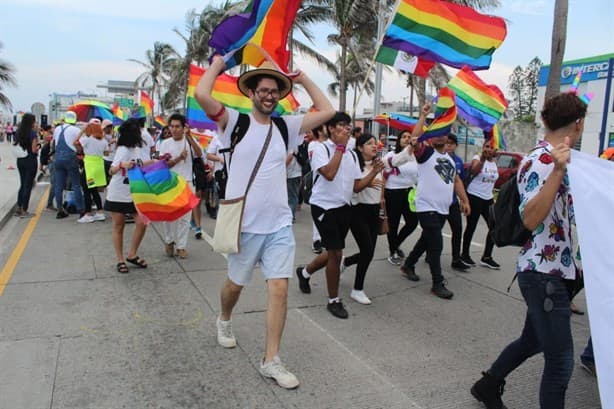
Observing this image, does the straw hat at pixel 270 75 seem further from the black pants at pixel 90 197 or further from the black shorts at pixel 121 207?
the black pants at pixel 90 197

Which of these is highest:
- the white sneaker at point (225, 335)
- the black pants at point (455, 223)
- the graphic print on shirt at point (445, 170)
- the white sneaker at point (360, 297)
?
the graphic print on shirt at point (445, 170)

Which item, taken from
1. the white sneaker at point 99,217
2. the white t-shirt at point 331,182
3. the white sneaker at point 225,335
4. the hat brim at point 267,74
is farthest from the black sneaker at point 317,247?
the white sneaker at point 99,217

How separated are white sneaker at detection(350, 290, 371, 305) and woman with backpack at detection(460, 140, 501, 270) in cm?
207

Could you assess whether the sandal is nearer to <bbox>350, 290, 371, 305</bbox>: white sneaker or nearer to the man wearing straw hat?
<bbox>350, 290, 371, 305</bbox>: white sneaker

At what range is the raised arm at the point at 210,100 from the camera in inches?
129

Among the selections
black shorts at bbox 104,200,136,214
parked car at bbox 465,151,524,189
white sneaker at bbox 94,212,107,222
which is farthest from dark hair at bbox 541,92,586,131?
parked car at bbox 465,151,524,189

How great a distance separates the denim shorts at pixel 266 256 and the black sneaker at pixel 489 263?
3977mm

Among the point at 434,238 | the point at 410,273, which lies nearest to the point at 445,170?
the point at 434,238

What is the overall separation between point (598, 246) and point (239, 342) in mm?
2637

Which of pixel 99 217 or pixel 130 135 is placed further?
pixel 99 217

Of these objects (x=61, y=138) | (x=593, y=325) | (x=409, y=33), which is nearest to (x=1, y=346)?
(x=593, y=325)

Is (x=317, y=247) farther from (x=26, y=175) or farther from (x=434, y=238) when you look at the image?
(x=26, y=175)

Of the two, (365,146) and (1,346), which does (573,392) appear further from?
(1,346)

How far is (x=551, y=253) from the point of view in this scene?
8.68 ft
